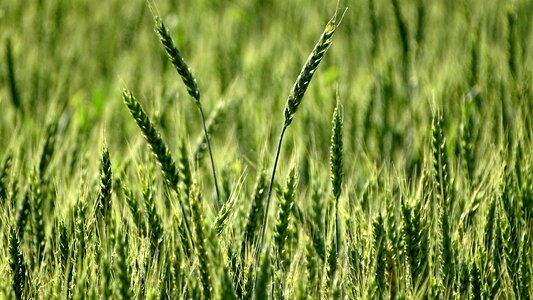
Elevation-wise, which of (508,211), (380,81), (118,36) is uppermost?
(118,36)

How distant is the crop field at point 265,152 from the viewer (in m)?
1.54

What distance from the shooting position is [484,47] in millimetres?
2998

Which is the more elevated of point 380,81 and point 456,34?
point 456,34

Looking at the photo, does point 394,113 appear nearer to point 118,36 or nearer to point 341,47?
point 341,47

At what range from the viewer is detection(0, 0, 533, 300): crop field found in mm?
1545

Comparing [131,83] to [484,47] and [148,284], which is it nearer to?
[484,47]

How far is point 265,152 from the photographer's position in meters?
2.10

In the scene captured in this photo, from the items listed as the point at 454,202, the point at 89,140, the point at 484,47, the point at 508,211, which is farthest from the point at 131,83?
the point at 508,211

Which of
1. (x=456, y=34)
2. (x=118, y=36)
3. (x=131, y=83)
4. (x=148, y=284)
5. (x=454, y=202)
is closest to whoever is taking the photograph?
(x=148, y=284)

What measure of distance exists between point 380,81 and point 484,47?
0.44 m

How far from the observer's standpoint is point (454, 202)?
198 cm

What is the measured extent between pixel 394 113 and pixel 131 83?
1275mm

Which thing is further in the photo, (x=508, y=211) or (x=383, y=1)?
(x=383, y=1)

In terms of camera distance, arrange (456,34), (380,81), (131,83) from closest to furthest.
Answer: (380,81) < (131,83) < (456,34)
